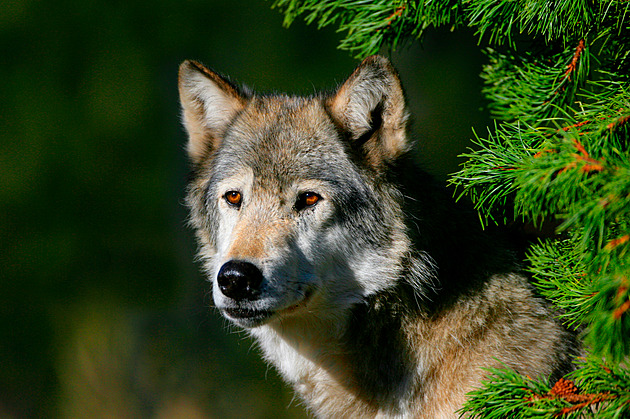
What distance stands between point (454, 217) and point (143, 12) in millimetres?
6085

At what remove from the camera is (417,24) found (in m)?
2.97

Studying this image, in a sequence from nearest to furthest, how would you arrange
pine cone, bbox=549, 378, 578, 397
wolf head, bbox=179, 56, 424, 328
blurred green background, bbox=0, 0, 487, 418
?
pine cone, bbox=549, 378, 578, 397 → wolf head, bbox=179, 56, 424, 328 → blurred green background, bbox=0, 0, 487, 418

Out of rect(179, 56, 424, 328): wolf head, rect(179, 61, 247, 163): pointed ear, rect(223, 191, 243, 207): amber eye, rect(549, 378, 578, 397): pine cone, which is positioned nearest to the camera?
rect(549, 378, 578, 397): pine cone

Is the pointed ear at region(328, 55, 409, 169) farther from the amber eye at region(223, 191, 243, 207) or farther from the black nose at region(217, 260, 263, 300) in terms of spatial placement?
the black nose at region(217, 260, 263, 300)

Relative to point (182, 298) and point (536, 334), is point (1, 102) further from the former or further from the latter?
point (536, 334)

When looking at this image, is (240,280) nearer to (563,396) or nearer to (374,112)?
(374,112)

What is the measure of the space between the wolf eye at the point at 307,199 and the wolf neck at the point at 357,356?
0.61 meters

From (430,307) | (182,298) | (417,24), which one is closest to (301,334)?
(430,307)

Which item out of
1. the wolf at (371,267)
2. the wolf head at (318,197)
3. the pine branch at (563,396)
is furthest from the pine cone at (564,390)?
the wolf head at (318,197)

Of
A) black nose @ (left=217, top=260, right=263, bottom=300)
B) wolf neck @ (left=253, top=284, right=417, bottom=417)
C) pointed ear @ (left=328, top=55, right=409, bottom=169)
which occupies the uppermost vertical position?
pointed ear @ (left=328, top=55, right=409, bottom=169)

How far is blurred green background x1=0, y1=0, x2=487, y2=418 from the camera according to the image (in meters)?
7.66

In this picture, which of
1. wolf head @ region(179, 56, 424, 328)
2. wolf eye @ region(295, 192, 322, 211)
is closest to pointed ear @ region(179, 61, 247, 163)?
wolf head @ region(179, 56, 424, 328)

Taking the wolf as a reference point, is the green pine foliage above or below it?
above

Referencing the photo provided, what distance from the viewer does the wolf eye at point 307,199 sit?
10.2 feet
